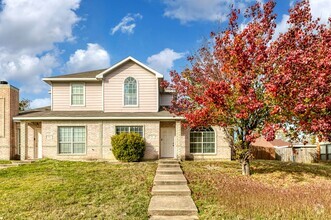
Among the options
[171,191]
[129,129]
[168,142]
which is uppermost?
[129,129]

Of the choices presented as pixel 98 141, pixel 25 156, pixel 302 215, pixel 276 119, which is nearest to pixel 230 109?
pixel 276 119

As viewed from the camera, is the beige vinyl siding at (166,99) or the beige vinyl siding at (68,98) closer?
the beige vinyl siding at (68,98)

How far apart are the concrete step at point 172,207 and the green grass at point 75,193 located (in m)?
0.26

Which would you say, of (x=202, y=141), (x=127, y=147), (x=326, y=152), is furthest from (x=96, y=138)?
(x=326, y=152)

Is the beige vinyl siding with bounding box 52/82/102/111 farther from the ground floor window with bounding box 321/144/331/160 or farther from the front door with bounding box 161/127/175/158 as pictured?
the ground floor window with bounding box 321/144/331/160

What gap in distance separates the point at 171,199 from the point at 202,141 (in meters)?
9.52

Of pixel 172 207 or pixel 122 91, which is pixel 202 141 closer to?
pixel 122 91

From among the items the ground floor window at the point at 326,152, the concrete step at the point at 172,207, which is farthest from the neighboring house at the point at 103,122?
the ground floor window at the point at 326,152

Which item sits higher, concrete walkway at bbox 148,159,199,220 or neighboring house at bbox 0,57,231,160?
neighboring house at bbox 0,57,231,160

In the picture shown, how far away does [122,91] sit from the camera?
18.0m

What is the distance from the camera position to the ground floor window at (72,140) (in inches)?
672

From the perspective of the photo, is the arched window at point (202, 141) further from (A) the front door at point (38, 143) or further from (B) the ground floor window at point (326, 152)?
(B) the ground floor window at point (326, 152)

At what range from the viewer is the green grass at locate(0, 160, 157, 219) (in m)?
7.16

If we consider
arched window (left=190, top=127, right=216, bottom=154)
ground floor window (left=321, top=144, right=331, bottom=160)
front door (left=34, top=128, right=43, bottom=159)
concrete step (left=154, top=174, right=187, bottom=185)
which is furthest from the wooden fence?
front door (left=34, top=128, right=43, bottom=159)
